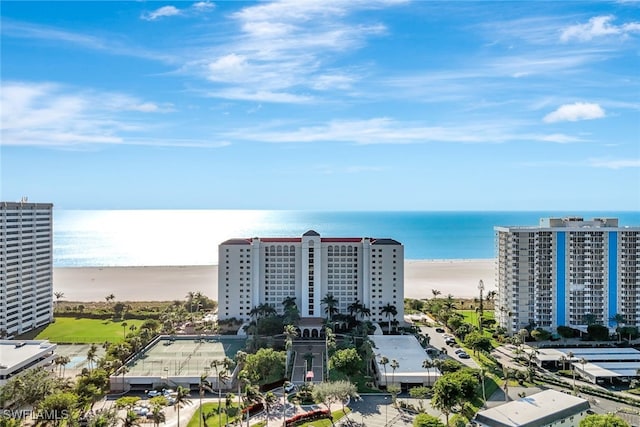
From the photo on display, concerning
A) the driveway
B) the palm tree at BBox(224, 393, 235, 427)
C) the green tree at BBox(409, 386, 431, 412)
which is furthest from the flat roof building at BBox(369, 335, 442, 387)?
the palm tree at BBox(224, 393, 235, 427)

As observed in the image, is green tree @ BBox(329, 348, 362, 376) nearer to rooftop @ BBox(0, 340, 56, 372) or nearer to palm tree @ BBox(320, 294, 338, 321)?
palm tree @ BBox(320, 294, 338, 321)

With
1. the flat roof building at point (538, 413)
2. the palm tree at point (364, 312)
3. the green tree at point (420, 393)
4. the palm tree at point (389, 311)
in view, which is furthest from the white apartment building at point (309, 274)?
the flat roof building at point (538, 413)

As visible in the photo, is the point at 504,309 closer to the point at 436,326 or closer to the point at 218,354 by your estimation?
the point at 436,326

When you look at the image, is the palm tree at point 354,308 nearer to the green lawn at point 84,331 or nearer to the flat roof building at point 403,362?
the flat roof building at point 403,362

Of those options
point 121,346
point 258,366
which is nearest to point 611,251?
point 258,366

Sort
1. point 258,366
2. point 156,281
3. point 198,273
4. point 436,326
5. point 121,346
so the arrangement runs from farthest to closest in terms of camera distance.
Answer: point 198,273 < point 156,281 < point 436,326 < point 121,346 < point 258,366

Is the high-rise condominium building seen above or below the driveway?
above

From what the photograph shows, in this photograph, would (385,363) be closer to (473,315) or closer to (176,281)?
(473,315)
